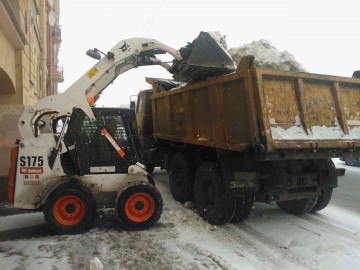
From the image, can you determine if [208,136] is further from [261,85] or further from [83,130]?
[83,130]

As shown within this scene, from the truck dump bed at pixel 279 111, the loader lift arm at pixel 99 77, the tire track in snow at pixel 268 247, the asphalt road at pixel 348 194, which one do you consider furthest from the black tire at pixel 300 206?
the loader lift arm at pixel 99 77

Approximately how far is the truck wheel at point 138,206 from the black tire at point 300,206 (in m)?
2.60

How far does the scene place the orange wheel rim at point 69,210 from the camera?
4.87 m

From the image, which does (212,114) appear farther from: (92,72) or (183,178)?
(92,72)

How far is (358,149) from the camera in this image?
494cm

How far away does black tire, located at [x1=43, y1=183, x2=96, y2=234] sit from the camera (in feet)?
15.8

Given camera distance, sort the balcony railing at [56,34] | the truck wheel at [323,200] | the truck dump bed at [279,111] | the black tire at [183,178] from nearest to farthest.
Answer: the truck dump bed at [279,111] → the truck wheel at [323,200] → the black tire at [183,178] → the balcony railing at [56,34]

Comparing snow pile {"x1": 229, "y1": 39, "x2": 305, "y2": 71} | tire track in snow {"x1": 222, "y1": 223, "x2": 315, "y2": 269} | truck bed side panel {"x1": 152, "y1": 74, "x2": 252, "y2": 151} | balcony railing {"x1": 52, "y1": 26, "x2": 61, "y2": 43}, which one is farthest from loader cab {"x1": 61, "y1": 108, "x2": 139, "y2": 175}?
balcony railing {"x1": 52, "y1": 26, "x2": 61, "y2": 43}

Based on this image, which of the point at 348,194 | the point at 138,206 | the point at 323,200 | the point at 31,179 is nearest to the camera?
the point at 31,179

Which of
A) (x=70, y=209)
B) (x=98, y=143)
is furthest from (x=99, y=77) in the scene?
(x=70, y=209)

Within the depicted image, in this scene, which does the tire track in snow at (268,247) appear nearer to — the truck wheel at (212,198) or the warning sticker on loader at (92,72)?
the truck wheel at (212,198)

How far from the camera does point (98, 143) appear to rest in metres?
5.23

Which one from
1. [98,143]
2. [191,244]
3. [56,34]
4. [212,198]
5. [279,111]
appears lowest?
[191,244]

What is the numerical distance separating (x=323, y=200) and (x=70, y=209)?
430cm
